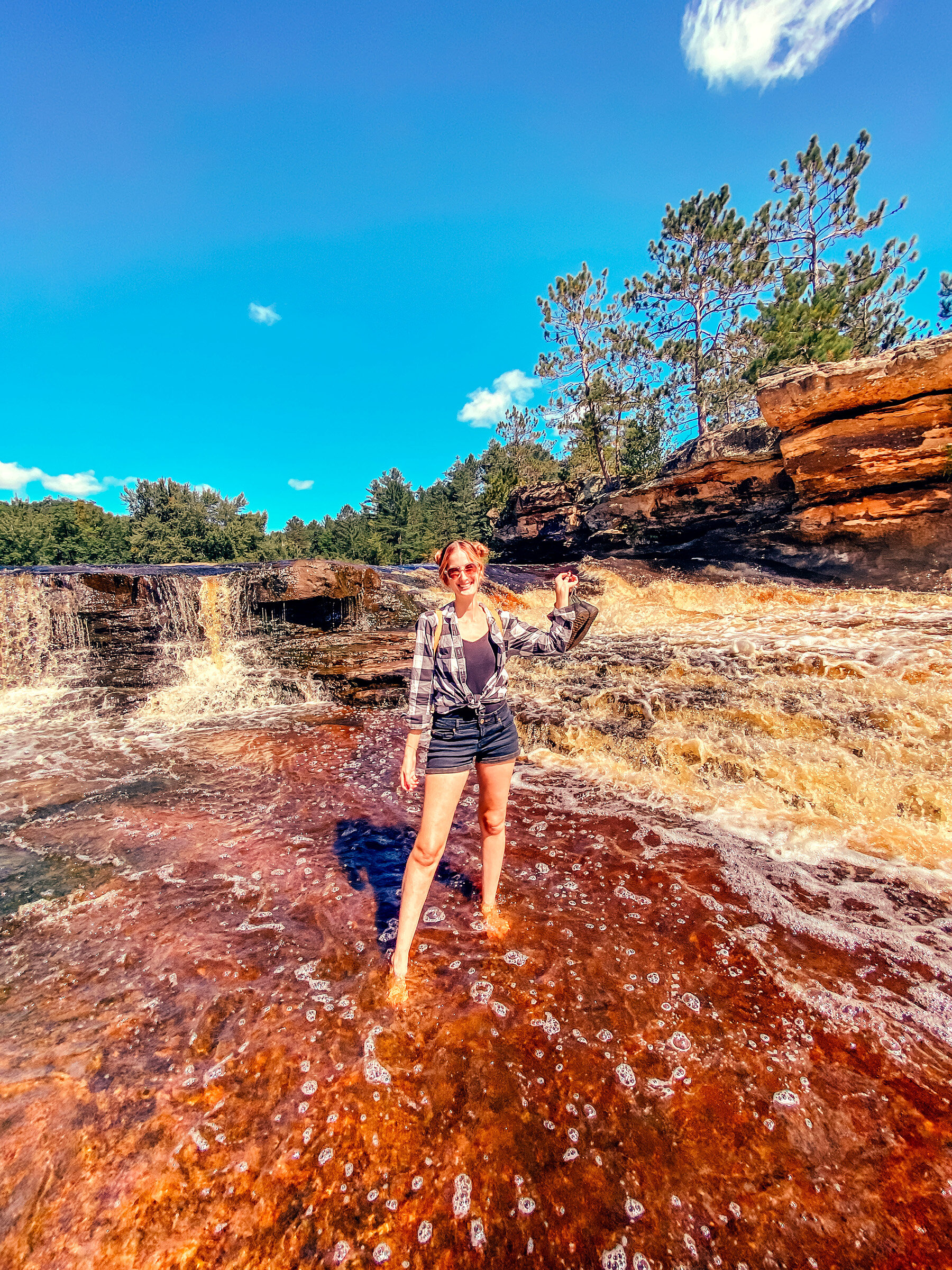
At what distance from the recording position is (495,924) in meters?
2.75

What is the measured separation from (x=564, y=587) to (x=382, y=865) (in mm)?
2493

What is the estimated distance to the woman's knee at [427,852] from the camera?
85.4 inches

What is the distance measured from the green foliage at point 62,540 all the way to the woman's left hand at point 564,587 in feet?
129


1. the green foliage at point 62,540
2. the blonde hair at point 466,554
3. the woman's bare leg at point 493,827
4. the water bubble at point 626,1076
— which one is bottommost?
the water bubble at point 626,1076

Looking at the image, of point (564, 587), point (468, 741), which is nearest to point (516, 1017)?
point (468, 741)

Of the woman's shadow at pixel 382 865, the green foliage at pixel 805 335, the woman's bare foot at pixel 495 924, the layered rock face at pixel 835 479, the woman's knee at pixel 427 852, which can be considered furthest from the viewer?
the green foliage at pixel 805 335

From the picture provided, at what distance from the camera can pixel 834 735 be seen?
15.6 feet

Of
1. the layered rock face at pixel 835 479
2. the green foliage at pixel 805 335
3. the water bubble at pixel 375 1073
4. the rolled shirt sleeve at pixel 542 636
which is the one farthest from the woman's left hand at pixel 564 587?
the green foliage at pixel 805 335

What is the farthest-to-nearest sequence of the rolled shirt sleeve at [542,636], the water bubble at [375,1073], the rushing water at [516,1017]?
the rolled shirt sleeve at [542,636] < the water bubble at [375,1073] < the rushing water at [516,1017]

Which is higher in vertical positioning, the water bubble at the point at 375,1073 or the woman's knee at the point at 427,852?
the woman's knee at the point at 427,852

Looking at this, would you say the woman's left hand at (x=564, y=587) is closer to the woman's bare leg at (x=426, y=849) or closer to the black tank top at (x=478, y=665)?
the black tank top at (x=478, y=665)

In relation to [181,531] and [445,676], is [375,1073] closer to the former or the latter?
[445,676]

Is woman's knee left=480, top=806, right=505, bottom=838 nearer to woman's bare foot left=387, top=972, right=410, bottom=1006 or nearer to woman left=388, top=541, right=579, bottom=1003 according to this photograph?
woman left=388, top=541, right=579, bottom=1003

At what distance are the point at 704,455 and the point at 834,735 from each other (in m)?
10.4
